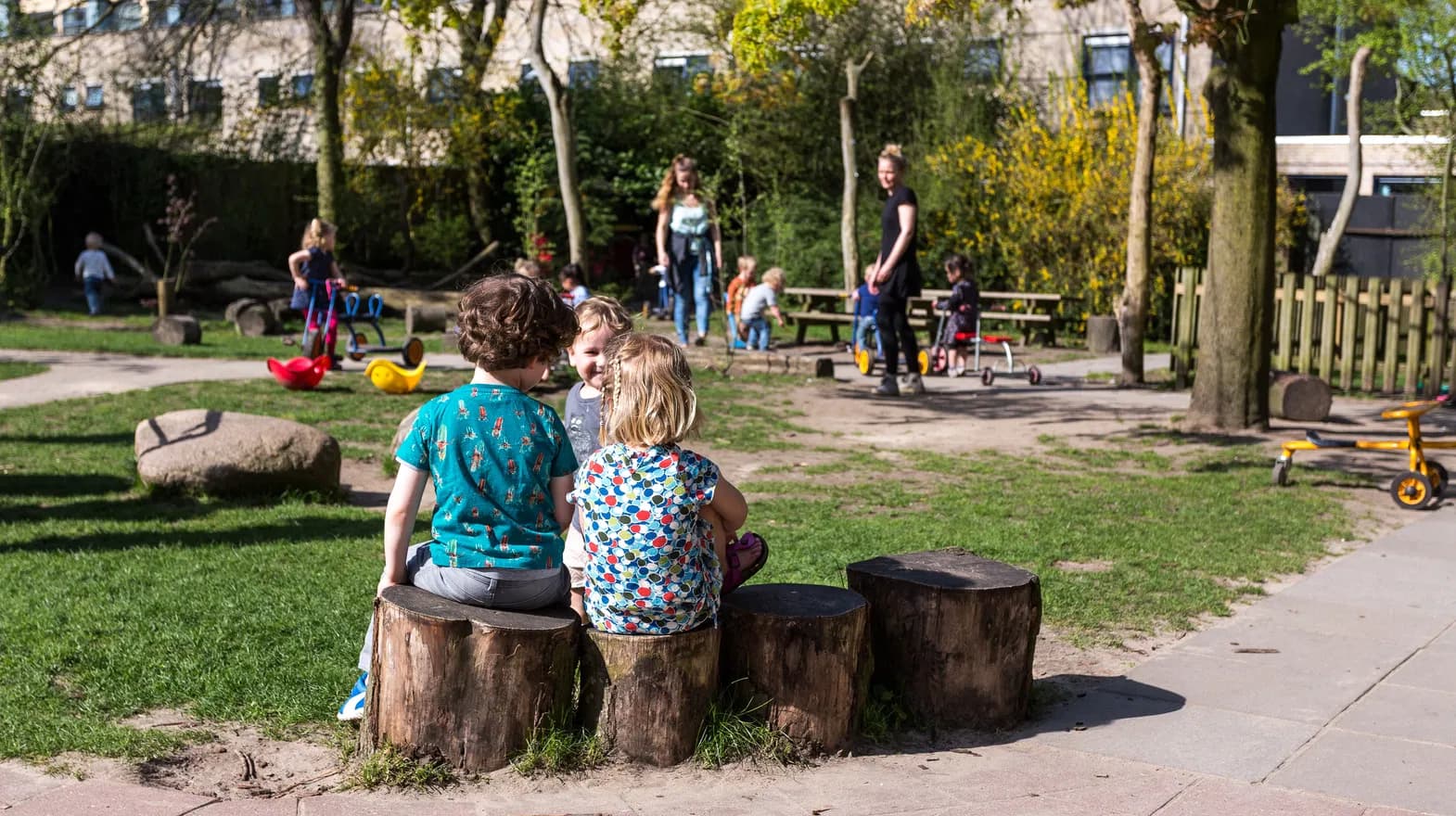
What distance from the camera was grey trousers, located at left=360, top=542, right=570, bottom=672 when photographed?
4.44 meters

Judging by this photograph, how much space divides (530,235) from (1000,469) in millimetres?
17796

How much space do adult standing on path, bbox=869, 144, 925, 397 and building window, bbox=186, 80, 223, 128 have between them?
689 inches

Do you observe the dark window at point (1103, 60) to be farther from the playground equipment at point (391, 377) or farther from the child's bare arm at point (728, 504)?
the child's bare arm at point (728, 504)

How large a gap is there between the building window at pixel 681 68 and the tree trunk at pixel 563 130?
980 centimetres

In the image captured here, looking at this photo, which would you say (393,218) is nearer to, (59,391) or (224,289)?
(224,289)

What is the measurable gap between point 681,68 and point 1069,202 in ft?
34.1

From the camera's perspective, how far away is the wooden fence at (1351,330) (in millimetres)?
15328

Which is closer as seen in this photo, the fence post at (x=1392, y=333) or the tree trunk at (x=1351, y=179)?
the fence post at (x=1392, y=333)

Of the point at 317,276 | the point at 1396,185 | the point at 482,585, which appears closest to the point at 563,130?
the point at 317,276

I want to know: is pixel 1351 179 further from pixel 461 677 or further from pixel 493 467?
pixel 461 677

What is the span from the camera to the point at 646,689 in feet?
14.6

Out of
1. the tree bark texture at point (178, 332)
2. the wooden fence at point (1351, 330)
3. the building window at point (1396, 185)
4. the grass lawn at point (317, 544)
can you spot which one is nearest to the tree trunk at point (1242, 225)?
the grass lawn at point (317, 544)

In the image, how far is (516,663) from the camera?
429 cm

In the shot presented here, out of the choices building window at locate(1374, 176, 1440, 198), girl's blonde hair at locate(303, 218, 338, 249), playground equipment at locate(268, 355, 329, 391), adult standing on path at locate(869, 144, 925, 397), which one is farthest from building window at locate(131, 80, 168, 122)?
building window at locate(1374, 176, 1440, 198)
